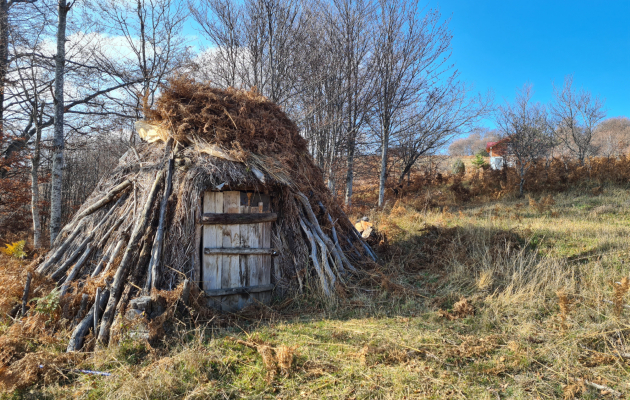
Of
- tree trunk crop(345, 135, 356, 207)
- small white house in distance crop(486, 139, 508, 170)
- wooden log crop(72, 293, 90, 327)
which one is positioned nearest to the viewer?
wooden log crop(72, 293, 90, 327)

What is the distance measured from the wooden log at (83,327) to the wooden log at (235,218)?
5.37 ft

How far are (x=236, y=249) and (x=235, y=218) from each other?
496 mm

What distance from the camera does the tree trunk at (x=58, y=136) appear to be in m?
7.64

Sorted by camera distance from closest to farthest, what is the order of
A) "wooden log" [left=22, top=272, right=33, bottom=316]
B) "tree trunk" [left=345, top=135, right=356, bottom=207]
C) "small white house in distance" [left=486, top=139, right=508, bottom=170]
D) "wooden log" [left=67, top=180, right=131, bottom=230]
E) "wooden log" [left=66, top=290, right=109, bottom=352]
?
"wooden log" [left=66, top=290, right=109, bottom=352] < "wooden log" [left=22, top=272, right=33, bottom=316] < "wooden log" [left=67, top=180, right=131, bottom=230] < "tree trunk" [left=345, top=135, right=356, bottom=207] < "small white house in distance" [left=486, top=139, right=508, bottom=170]

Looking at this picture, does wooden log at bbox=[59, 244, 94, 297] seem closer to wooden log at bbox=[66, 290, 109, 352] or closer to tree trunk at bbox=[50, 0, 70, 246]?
wooden log at bbox=[66, 290, 109, 352]

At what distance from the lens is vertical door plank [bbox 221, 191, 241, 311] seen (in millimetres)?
5324

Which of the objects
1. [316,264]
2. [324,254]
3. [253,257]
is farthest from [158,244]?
[324,254]

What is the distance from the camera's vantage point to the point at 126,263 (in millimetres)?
4730

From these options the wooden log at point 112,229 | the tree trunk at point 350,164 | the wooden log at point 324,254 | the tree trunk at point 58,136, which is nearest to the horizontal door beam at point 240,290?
the wooden log at point 324,254

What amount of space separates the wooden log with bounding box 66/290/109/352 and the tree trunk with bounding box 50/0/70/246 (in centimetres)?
441

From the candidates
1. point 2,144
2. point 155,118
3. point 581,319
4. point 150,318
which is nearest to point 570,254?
point 581,319

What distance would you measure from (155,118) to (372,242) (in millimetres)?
5226

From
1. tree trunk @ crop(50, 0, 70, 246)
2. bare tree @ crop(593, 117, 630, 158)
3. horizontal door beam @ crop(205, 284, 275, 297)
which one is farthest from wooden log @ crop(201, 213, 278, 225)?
bare tree @ crop(593, 117, 630, 158)

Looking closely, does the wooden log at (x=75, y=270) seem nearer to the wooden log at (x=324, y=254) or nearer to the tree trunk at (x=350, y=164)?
the wooden log at (x=324, y=254)
